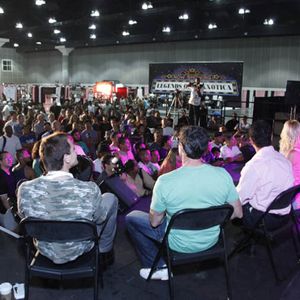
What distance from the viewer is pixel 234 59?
63.4 ft

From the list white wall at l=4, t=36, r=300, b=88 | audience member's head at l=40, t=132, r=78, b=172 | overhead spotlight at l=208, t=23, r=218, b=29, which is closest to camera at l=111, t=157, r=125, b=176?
audience member's head at l=40, t=132, r=78, b=172

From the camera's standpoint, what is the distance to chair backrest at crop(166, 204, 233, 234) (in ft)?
7.29

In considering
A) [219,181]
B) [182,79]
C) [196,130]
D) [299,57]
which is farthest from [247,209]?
[182,79]

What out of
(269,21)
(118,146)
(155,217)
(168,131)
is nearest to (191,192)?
(155,217)

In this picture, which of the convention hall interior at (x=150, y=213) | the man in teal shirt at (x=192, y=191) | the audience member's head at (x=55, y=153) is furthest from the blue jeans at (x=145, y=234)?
the audience member's head at (x=55, y=153)

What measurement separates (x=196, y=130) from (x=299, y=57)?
1713 cm

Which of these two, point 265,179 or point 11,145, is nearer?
point 265,179

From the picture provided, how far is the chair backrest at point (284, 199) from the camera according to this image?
272cm

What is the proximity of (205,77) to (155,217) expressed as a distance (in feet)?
59.9

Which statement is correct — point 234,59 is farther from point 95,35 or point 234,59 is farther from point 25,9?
point 25,9

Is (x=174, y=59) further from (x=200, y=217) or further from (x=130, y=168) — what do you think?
(x=200, y=217)

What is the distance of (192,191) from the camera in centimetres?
231

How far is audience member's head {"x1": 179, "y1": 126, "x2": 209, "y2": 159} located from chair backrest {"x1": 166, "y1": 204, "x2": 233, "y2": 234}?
0.35m

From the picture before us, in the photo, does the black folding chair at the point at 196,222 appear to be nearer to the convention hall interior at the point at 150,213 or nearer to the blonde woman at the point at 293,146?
the convention hall interior at the point at 150,213
